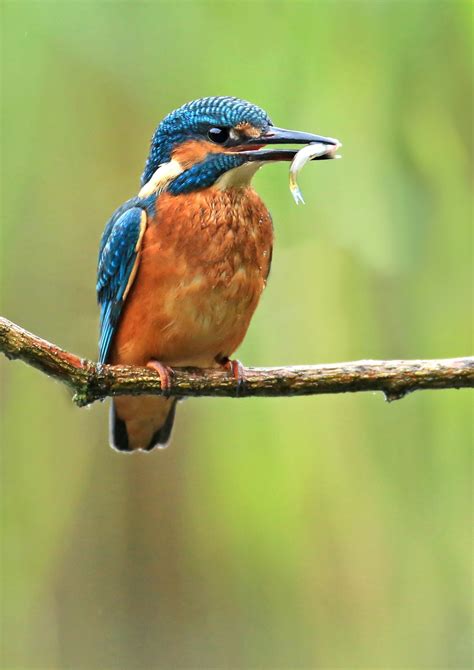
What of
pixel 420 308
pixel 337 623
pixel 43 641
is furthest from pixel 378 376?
pixel 43 641

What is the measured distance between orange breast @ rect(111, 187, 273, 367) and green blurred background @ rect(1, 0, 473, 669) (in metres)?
0.28

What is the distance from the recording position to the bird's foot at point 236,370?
300 centimetres

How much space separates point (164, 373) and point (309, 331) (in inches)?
27.5

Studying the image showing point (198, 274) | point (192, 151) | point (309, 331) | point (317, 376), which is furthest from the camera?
point (309, 331)

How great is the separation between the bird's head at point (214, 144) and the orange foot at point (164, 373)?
1.84ft

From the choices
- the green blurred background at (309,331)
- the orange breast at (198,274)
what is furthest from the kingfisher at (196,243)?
the green blurred background at (309,331)

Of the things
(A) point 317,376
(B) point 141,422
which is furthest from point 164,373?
(B) point 141,422

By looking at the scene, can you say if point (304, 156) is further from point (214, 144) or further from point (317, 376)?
point (317, 376)

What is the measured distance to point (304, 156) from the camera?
288 centimetres

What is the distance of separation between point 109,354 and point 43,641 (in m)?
1.20

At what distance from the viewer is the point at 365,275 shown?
3576 millimetres

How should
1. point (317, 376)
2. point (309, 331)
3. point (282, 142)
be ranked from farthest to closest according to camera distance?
point (309, 331) < point (282, 142) < point (317, 376)

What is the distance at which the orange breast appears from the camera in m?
3.17

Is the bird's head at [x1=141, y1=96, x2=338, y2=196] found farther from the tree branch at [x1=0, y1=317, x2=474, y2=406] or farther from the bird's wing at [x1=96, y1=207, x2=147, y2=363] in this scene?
the tree branch at [x1=0, y1=317, x2=474, y2=406]
